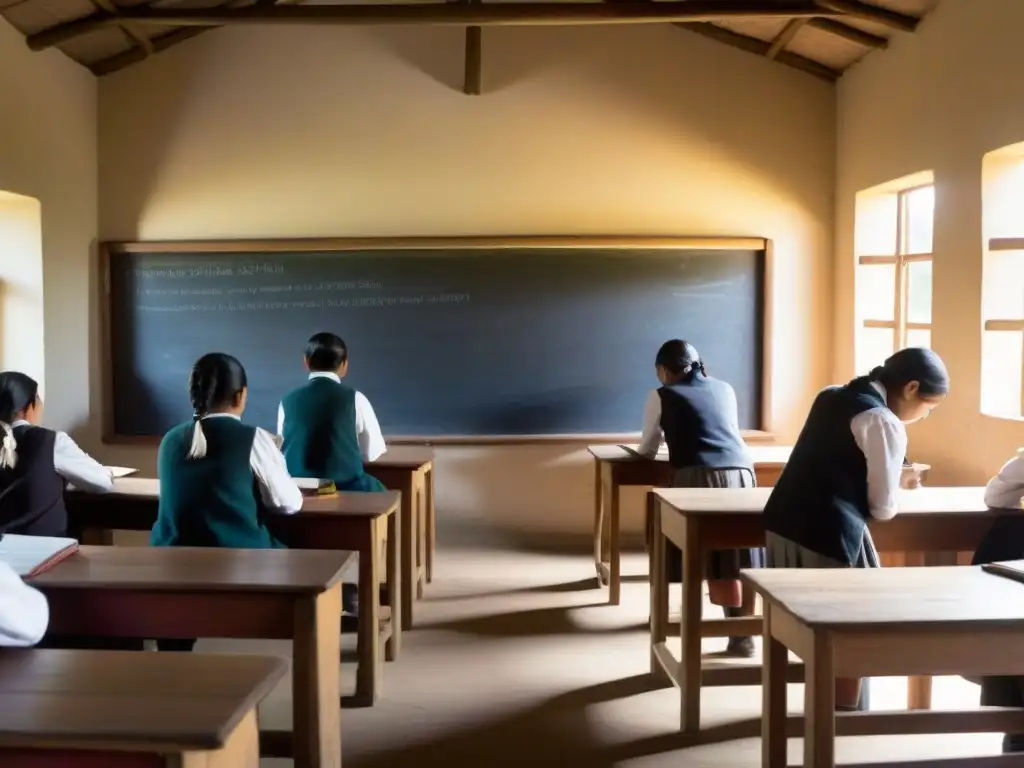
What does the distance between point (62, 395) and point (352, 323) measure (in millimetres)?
1680

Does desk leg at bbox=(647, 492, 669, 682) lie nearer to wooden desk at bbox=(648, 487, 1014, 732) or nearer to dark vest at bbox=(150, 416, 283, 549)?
wooden desk at bbox=(648, 487, 1014, 732)

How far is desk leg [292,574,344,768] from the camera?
223 cm

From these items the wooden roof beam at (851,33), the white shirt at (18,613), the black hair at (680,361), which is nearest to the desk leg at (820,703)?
the white shirt at (18,613)

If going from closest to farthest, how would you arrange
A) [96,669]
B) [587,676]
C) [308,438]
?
[96,669]
[587,676]
[308,438]

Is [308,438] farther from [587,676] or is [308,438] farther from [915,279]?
[915,279]

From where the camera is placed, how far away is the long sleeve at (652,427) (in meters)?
4.12

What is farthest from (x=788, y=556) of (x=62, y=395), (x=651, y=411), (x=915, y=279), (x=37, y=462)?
(x=62, y=395)

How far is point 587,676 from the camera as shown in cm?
354

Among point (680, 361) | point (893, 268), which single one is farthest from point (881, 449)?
point (893, 268)

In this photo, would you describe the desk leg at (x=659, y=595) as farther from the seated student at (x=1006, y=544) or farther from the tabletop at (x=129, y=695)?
the tabletop at (x=129, y=695)

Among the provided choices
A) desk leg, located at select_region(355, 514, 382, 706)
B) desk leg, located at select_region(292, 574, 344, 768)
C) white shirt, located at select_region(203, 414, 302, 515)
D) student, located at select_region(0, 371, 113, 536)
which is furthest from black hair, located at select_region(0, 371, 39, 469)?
desk leg, located at select_region(292, 574, 344, 768)

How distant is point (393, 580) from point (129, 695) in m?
2.19

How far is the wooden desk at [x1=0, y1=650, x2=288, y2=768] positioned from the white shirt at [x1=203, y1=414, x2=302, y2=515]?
3.74ft

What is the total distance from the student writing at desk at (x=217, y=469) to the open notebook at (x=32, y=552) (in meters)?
0.42
